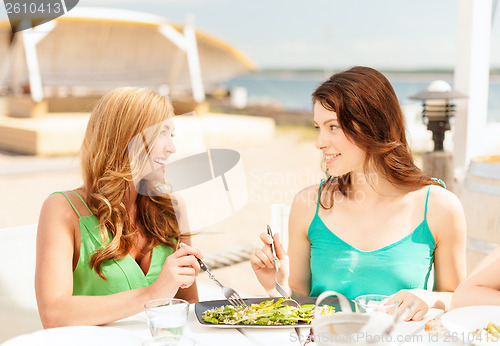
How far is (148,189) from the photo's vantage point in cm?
146

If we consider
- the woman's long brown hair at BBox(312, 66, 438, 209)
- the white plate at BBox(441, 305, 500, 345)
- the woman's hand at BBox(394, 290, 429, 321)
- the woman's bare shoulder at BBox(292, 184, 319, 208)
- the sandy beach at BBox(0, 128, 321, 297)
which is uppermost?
the woman's long brown hair at BBox(312, 66, 438, 209)

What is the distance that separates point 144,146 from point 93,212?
0.69 ft

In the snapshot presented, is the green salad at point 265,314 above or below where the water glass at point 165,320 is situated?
below

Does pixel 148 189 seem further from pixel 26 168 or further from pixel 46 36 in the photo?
Result: pixel 46 36

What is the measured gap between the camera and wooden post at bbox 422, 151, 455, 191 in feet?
10.2

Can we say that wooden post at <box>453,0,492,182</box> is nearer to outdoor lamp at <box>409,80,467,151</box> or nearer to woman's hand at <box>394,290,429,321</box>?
outdoor lamp at <box>409,80,467,151</box>

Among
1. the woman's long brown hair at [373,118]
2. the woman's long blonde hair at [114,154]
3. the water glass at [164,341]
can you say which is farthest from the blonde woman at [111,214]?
the woman's long brown hair at [373,118]

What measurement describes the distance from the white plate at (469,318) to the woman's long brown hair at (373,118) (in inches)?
18.6

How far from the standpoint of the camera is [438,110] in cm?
317

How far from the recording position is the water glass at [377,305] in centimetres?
88

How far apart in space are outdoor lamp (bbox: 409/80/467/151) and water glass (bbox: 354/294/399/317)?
2350 mm

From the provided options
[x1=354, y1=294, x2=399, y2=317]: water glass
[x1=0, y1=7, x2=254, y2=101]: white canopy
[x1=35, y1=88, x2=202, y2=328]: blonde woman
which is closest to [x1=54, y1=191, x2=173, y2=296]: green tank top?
[x1=35, y1=88, x2=202, y2=328]: blonde woman

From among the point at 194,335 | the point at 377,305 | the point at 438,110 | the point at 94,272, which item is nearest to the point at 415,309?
the point at 377,305

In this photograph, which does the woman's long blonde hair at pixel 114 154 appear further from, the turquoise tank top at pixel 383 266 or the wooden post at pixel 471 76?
the wooden post at pixel 471 76
